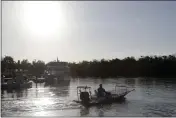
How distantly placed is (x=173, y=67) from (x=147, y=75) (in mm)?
6254

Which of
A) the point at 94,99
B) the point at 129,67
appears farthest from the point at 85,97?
the point at 129,67

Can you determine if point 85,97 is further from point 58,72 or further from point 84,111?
point 58,72

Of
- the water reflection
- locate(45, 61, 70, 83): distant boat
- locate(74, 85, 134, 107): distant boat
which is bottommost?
the water reflection

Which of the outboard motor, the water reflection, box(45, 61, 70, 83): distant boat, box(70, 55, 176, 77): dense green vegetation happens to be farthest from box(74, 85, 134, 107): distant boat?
box(70, 55, 176, 77): dense green vegetation

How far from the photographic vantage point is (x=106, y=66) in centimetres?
7912

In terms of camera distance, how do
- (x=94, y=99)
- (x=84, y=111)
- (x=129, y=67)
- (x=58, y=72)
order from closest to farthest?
(x=84, y=111)
(x=94, y=99)
(x=58, y=72)
(x=129, y=67)

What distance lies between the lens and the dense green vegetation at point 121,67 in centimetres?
6856

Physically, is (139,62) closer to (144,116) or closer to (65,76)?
(65,76)

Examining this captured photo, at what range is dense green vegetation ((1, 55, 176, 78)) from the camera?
68.6m

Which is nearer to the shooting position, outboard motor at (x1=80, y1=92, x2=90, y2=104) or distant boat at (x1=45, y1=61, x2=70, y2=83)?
outboard motor at (x1=80, y1=92, x2=90, y2=104)

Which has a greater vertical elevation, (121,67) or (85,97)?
(121,67)

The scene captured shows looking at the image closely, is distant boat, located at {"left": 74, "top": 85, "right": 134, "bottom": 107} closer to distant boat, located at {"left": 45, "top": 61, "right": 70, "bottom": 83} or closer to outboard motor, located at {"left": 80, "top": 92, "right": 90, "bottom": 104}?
outboard motor, located at {"left": 80, "top": 92, "right": 90, "bottom": 104}

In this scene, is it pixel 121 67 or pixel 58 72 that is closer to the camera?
pixel 58 72

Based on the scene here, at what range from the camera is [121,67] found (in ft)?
245
